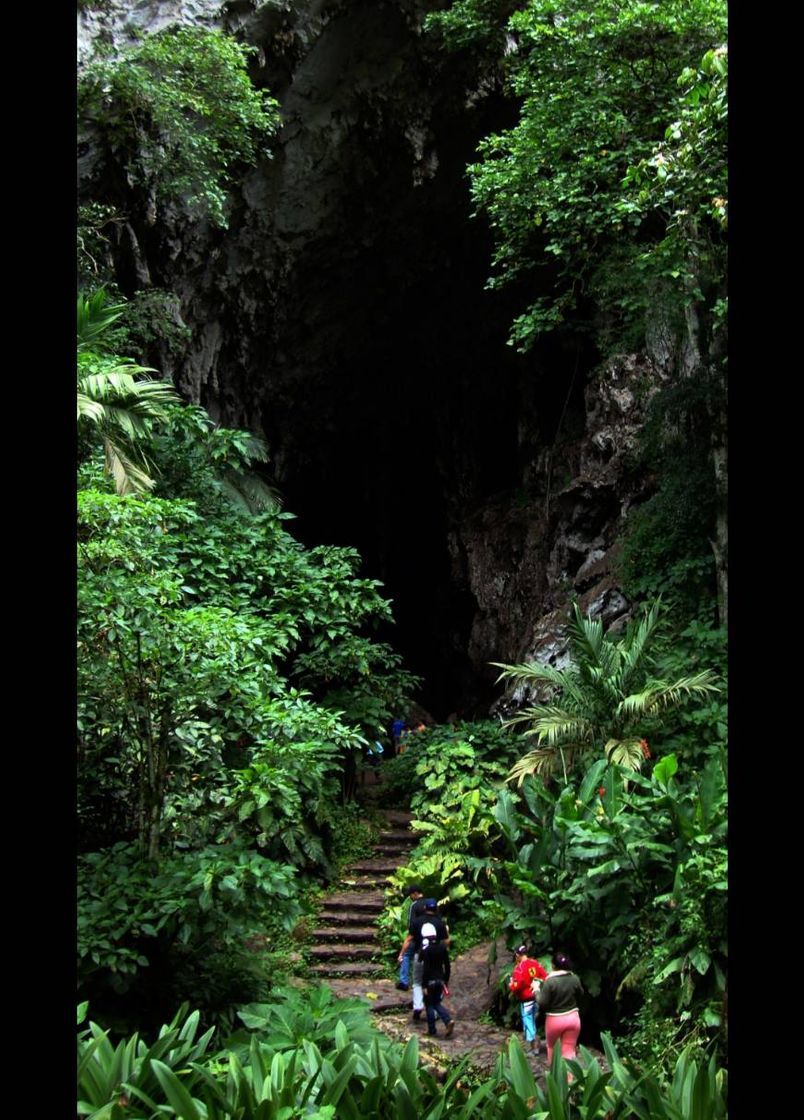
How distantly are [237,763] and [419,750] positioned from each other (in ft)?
16.2

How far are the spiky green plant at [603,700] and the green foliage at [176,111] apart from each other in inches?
289

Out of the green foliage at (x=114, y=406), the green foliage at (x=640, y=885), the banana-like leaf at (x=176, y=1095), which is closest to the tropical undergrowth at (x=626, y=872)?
the green foliage at (x=640, y=885)

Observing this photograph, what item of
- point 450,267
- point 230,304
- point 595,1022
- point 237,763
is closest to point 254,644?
point 237,763

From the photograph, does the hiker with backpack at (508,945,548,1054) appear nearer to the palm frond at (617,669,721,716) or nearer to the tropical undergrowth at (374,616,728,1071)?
the tropical undergrowth at (374,616,728,1071)

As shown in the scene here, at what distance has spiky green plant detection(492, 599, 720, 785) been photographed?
891 cm

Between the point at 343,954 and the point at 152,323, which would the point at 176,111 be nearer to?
the point at 152,323

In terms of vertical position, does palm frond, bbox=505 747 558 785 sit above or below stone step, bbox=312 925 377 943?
above

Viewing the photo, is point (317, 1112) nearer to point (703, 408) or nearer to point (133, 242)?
point (703, 408)

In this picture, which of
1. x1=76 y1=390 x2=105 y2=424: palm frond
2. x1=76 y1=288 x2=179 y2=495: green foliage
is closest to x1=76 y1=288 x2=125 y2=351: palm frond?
x1=76 y1=288 x2=179 y2=495: green foliage

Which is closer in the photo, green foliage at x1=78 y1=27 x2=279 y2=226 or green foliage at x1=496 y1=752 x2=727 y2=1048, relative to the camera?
green foliage at x1=496 y1=752 x2=727 y2=1048

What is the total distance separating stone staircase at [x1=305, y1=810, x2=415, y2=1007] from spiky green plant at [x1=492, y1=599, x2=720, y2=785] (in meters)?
2.12

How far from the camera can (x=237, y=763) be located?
807 cm

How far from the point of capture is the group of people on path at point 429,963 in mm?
7270

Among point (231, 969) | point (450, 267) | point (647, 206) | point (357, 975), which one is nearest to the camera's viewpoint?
point (231, 969)
